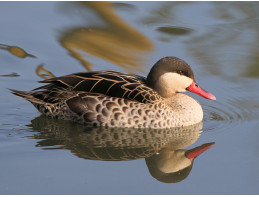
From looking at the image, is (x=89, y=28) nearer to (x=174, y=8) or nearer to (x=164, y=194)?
(x=174, y=8)

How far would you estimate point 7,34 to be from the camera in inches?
536

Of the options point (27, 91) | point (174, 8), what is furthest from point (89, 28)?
point (27, 91)

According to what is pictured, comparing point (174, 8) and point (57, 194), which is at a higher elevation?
point (174, 8)

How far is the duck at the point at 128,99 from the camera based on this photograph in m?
9.70

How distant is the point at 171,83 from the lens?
391 inches

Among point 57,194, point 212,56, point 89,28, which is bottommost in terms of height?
point 57,194

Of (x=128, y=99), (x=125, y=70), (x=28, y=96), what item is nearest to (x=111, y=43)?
(x=125, y=70)

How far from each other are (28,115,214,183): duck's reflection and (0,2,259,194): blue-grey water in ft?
0.05

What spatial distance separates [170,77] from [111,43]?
410 centimetres

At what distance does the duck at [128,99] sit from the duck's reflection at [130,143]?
0.15 m

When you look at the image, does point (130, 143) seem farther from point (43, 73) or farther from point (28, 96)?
point (43, 73)

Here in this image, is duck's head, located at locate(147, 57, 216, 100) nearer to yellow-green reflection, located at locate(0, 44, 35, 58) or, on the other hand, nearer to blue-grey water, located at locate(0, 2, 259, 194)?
blue-grey water, located at locate(0, 2, 259, 194)

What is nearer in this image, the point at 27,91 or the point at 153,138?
the point at 153,138

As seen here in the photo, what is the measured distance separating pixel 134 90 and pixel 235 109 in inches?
83.2
